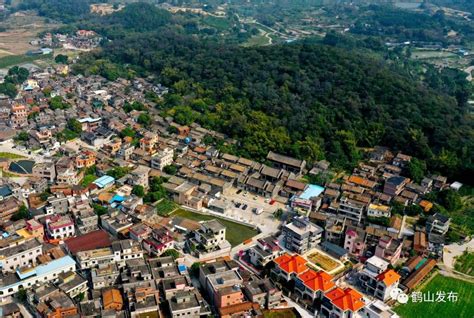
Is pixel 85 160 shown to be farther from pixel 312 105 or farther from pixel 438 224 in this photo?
pixel 438 224

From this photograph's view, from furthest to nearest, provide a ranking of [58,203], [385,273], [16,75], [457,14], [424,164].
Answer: [457,14]
[16,75]
[424,164]
[58,203]
[385,273]

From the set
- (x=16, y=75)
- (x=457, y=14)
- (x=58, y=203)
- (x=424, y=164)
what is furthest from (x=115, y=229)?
(x=457, y=14)

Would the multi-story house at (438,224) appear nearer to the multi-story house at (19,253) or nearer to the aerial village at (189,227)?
the aerial village at (189,227)

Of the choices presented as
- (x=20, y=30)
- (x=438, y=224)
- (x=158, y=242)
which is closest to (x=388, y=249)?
(x=438, y=224)

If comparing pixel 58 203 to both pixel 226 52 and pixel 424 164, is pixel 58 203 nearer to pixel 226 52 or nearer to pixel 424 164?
pixel 424 164

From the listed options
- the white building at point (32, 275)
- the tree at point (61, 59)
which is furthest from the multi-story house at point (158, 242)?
the tree at point (61, 59)

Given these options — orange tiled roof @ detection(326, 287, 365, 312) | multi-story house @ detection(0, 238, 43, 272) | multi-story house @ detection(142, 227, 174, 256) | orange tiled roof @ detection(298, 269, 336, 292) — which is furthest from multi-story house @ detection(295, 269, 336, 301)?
multi-story house @ detection(0, 238, 43, 272)

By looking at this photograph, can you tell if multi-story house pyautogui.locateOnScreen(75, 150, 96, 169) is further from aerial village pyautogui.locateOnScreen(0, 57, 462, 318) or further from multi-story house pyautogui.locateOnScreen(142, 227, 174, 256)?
multi-story house pyautogui.locateOnScreen(142, 227, 174, 256)
